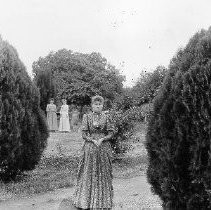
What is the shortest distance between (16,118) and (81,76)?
46269 millimetres

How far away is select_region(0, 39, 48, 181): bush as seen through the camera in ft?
37.0

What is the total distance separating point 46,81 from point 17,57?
2070 centimetres

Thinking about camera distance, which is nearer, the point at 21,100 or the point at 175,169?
the point at 175,169

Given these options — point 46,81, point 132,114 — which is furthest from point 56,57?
point 132,114

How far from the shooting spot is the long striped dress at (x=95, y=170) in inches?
314

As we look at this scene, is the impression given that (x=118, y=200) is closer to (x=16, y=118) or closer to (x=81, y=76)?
(x=16, y=118)

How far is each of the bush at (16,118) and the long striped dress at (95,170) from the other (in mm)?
3660

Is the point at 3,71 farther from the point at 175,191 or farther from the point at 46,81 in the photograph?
the point at 46,81

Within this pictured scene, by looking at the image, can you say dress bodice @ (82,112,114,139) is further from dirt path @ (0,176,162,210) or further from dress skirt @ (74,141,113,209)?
dirt path @ (0,176,162,210)

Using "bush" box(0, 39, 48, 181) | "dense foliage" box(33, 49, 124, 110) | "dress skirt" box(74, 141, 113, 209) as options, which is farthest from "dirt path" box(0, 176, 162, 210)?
"dense foliage" box(33, 49, 124, 110)

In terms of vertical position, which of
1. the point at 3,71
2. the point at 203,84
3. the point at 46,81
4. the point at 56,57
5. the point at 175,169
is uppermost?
the point at 56,57

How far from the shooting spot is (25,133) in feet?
38.8

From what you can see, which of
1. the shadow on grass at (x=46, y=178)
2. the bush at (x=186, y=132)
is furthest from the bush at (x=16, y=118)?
the bush at (x=186, y=132)

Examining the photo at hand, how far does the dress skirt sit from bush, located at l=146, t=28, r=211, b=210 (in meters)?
1.97
